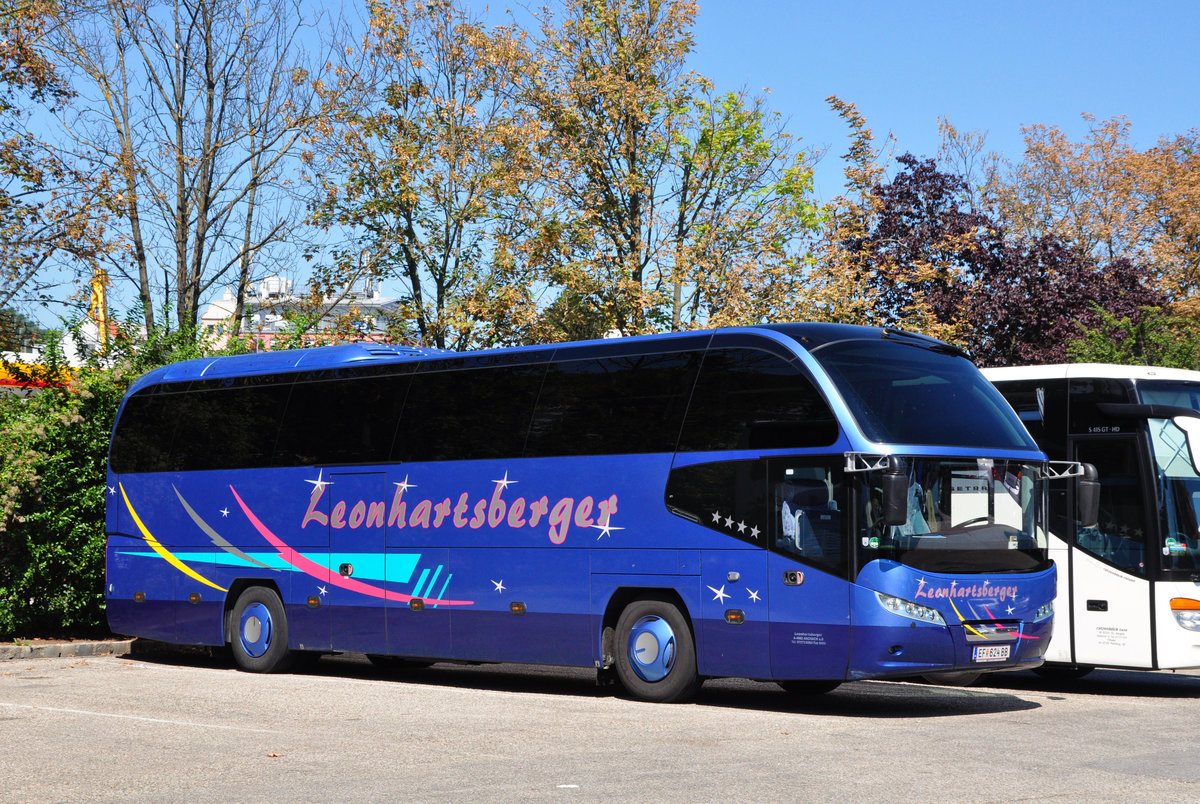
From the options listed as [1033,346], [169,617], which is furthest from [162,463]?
[1033,346]

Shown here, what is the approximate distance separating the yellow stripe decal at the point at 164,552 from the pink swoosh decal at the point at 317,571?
1.09m

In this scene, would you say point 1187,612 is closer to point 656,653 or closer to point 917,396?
point 917,396

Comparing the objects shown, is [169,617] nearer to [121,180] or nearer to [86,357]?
[86,357]

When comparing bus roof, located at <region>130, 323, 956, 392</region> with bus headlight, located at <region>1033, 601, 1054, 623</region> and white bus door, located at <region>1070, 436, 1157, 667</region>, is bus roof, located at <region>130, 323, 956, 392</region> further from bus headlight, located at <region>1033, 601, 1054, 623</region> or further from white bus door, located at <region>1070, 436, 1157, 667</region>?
bus headlight, located at <region>1033, 601, 1054, 623</region>

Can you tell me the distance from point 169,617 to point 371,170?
10735mm

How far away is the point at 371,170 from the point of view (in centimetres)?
2530

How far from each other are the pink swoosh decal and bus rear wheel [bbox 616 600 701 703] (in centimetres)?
211

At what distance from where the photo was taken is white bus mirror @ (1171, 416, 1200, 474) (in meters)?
13.9

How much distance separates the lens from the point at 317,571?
1582 centimetres

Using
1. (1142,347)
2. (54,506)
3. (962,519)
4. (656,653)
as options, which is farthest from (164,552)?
(1142,347)

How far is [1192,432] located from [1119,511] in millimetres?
1097

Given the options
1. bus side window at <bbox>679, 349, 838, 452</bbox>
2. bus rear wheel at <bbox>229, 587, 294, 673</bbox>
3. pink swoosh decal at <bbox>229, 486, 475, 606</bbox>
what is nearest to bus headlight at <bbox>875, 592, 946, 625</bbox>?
bus side window at <bbox>679, 349, 838, 452</bbox>

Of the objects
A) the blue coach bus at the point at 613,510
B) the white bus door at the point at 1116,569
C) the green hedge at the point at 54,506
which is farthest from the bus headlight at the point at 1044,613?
the green hedge at the point at 54,506

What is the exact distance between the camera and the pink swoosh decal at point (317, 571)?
1504cm
